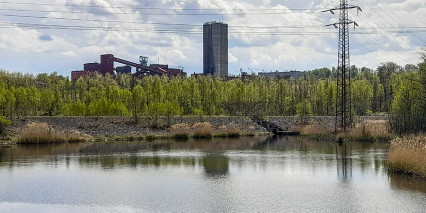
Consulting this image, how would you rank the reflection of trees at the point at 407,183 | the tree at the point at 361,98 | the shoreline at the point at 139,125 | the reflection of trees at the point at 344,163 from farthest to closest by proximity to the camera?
the tree at the point at 361,98, the shoreline at the point at 139,125, the reflection of trees at the point at 344,163, the reflection of trees at the point at 407,183

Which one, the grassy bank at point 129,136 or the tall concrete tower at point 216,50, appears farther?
the tall concrete tower at point 216,50

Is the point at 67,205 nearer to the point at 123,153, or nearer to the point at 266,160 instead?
the point at 266,160

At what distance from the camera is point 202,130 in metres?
57.8

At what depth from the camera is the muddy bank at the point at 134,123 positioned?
5453cm

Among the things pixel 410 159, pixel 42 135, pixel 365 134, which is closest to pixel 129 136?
pixel 42 135

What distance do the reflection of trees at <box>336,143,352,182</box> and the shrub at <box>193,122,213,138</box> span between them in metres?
20.1

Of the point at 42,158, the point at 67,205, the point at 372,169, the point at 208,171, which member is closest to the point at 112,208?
the point at 67,205

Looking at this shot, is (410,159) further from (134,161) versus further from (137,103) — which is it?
(137,103)

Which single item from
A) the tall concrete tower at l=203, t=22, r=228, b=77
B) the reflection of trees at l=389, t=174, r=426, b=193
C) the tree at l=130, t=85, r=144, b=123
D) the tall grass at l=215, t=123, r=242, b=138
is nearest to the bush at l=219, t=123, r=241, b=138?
the tall grass at l=215, t=123, r=242, b=138

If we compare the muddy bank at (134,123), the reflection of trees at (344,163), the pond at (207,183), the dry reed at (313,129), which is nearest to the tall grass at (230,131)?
the muddy bank at (134,123)

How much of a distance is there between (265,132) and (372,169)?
37.3 metres

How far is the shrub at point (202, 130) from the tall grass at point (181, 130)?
1027mm

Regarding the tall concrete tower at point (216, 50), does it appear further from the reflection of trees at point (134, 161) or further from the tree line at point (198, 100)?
the reflection of trees at point (134, 161)

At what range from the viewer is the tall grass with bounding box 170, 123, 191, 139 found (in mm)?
57166
